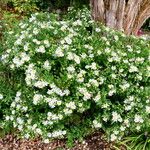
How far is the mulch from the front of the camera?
5.09m

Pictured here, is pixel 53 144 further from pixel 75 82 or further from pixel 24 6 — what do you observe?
pixel 24 6

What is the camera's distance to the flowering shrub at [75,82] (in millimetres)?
4445

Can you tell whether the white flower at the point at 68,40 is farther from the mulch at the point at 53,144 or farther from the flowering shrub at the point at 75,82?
the mulch at the point at 53,144

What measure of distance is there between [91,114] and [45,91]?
2.11ft

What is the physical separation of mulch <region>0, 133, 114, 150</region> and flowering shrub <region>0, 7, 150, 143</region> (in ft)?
0.80

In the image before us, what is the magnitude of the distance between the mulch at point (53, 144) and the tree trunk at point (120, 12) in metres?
1.62

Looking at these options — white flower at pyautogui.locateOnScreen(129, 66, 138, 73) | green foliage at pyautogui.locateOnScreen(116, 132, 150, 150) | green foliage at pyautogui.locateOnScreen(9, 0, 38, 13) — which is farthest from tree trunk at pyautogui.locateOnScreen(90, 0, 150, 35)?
green foliage at pyautogui.locateOnScreen(9, 0, 38, 13)

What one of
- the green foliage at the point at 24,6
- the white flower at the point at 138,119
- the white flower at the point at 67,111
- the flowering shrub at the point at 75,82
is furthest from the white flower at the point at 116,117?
the green foliage at the point at 24,6

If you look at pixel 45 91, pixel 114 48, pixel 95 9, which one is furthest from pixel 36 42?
pixel 95 9

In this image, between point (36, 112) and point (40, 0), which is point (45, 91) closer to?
point (36, 112)

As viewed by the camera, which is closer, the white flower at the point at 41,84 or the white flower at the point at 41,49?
the white flower at the point at 41,84

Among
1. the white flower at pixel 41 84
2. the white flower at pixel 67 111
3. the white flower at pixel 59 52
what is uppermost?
the white flower at pixel 59 52

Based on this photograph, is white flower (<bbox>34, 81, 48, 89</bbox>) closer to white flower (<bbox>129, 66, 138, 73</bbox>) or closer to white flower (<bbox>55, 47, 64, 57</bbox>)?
white flower (<bbox>55, 47, 64, 57</bbox>)

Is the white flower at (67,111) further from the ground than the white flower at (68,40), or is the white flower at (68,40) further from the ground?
the white flower at (68,40)
